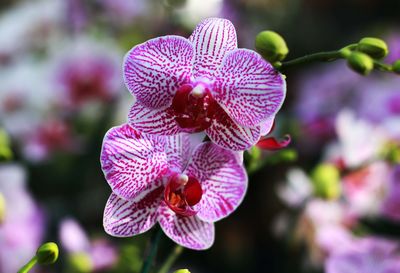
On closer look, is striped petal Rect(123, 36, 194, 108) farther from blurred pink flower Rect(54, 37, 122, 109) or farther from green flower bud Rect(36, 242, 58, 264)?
→ blurred pink flower Rect(54, 37, 122, 109)

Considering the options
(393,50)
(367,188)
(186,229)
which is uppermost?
(186,229)

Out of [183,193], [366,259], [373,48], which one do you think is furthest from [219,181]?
[366,259]

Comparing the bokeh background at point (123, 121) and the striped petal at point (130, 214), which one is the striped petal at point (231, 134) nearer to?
the striped petal at point (130, 214)

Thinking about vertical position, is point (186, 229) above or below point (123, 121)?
above

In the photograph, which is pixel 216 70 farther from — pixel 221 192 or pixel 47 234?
pixel 47 234

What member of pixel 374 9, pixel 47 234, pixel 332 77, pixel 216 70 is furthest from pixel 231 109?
pixel 374 9

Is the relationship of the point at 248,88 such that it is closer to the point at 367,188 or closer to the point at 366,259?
the point at 366,259
